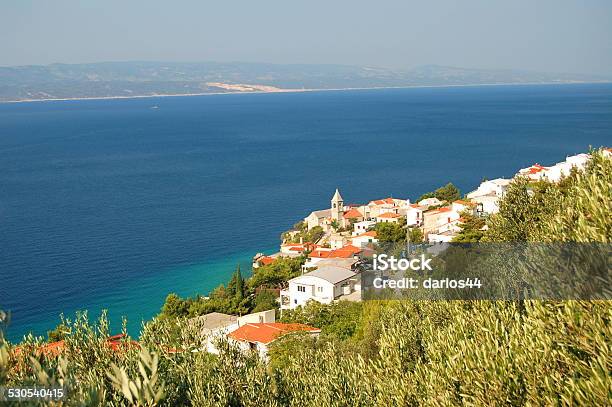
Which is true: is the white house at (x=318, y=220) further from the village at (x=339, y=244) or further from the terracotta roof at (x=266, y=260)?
the terracotta roof at (x=266, y=260)

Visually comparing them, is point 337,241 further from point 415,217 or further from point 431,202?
point 431,202

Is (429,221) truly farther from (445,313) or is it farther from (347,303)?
(445,313)

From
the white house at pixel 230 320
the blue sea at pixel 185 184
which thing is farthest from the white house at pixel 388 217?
the white house at pixel 230 320

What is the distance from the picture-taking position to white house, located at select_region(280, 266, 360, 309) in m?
28.5

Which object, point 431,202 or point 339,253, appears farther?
point 431,202

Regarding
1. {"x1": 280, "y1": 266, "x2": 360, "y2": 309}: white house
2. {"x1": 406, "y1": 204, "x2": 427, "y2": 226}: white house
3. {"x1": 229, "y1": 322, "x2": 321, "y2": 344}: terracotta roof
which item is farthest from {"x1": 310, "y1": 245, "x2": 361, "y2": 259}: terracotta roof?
{"x1": 229, "y1": 322, "x2": 321, "y2": 344}: terracotta roof

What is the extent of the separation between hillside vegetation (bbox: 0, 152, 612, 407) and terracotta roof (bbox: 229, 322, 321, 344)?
316 inches

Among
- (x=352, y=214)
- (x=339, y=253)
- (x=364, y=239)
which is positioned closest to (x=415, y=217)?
(x=364, y=239)

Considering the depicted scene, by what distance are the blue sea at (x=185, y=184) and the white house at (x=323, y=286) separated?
11181 millimetres

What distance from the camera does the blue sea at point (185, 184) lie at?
41.5 meters

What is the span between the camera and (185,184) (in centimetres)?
7675

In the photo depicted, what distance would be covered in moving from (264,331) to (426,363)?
12831 mm

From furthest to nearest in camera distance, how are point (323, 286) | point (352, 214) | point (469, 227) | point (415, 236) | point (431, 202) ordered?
point (352, 214), point (431, 202), point (415, 236), point (469, 227), point (323, 286)

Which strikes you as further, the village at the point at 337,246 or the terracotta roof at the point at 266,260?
the terracotta roof at the point at 266,260
